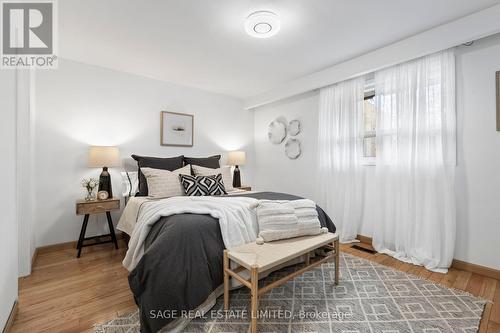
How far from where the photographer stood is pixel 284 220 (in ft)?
6.13

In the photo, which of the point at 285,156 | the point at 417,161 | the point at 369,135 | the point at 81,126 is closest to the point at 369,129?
the point at 369,135

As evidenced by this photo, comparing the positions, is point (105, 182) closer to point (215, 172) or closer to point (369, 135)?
point (215, 172)

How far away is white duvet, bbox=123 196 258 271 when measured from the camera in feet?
5.76

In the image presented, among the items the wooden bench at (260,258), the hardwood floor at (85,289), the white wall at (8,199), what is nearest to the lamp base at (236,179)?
the hardwood floor at (85,289)

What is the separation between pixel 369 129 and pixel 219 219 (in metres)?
2.37

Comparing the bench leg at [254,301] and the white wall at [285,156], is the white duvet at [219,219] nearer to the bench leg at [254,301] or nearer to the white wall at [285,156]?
the bench leg at [254,301]

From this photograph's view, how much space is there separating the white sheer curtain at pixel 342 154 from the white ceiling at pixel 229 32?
494 millimetres

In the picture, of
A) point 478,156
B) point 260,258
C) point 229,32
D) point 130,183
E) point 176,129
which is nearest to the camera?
point 260,258

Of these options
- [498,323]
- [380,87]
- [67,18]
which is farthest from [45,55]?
[498,323]

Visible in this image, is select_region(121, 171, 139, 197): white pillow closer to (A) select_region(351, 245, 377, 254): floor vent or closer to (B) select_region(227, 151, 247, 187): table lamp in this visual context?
(B) select_region(227, 151, 247, 187): table lamp

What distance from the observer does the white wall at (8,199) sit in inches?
53.1

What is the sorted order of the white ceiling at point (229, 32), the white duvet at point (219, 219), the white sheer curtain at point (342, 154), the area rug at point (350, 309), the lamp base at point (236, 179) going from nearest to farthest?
the area rug at point (350, 309) < the white duvet at point (219, 219) < the white ceiling at point (229, 32) < the white sheer curtain at point (342, 154) < the lamp base at point (236, 179)

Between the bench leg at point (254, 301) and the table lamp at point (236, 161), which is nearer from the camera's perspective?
the bench leg at point (254, 301)

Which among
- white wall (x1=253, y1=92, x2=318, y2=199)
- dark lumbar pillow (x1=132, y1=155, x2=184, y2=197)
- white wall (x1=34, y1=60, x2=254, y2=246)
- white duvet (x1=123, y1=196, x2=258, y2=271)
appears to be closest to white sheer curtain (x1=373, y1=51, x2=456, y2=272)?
white wall (x1=253, y1=92, x2=318, y2=199)
